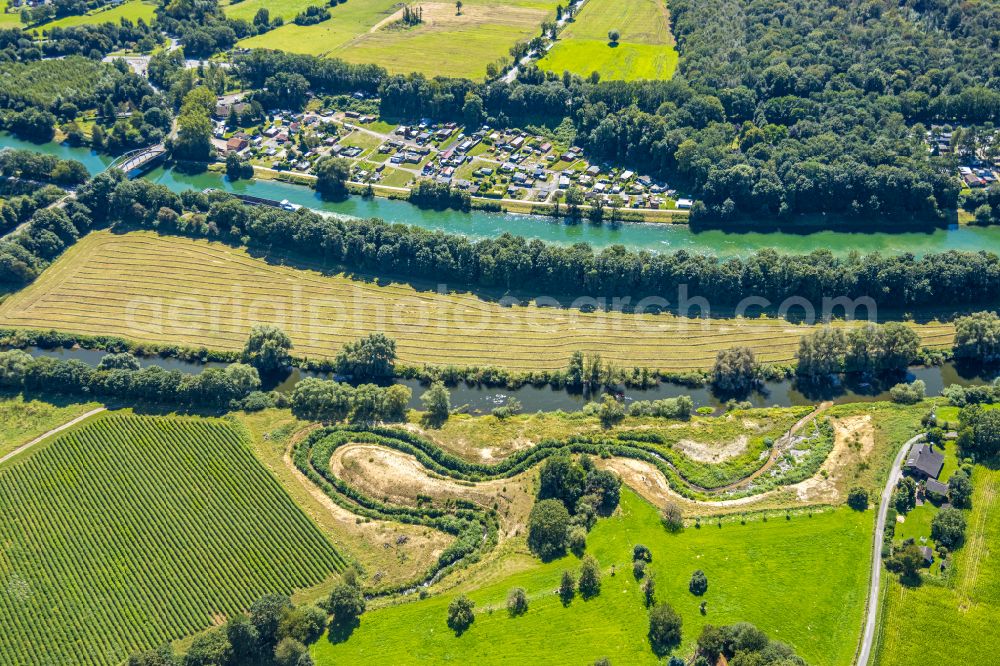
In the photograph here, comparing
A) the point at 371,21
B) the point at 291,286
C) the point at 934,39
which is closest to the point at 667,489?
the point at 291,286

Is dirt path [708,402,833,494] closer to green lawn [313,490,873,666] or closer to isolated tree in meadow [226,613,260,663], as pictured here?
green lawn [313,490,873,666]

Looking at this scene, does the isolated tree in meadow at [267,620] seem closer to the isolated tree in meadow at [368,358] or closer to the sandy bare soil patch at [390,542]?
the sandy bare soil patch at [390,542]

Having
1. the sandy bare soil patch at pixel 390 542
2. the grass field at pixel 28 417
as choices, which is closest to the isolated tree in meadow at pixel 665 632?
the sandy bare soil patch at pixel 390 542

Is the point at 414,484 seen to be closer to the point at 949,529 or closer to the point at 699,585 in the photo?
the point at 699,585

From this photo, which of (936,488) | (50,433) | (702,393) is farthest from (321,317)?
(936,488)

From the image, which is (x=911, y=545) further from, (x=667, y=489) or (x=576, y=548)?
(x=576, y=548)

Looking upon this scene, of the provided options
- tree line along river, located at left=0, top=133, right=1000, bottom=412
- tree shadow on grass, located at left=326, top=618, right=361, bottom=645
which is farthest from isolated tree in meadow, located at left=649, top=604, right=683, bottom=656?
tree line along river, located at left=0, top=133, right=1000, bottom=412
